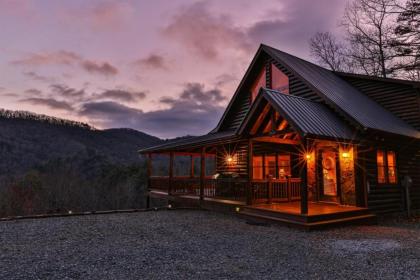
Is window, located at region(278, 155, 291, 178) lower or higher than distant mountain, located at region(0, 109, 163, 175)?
lower

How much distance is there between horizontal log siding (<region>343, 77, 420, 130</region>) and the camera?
44.0 ft

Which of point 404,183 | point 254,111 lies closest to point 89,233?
point 254,111

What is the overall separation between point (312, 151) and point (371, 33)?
56.6 feet

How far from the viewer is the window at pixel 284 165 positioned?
540 inches

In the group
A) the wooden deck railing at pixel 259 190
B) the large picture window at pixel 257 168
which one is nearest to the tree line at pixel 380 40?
the large picture window at pixel 257 168

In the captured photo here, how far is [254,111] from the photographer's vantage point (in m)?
10.1

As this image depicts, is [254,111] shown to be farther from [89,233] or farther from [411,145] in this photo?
[411,145]

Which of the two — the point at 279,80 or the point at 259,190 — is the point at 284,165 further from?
the point at 279,80

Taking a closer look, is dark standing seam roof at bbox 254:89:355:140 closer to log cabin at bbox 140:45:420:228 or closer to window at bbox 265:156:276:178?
log cabin at bbox 140:45:420:228

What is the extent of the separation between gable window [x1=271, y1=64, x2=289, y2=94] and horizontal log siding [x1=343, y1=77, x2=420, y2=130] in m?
4.76

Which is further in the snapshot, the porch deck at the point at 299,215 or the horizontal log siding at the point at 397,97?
the horizontal log siding at the point at 397,97

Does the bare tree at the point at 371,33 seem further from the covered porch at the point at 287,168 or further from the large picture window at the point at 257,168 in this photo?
the large picture window at the point at 257,168

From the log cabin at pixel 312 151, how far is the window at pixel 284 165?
0.05 meters

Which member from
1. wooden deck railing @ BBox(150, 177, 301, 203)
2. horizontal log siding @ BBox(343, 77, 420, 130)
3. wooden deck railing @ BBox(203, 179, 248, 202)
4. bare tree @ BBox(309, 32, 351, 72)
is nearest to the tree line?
bare tree @ BBox(309, 32, 351, 72)
